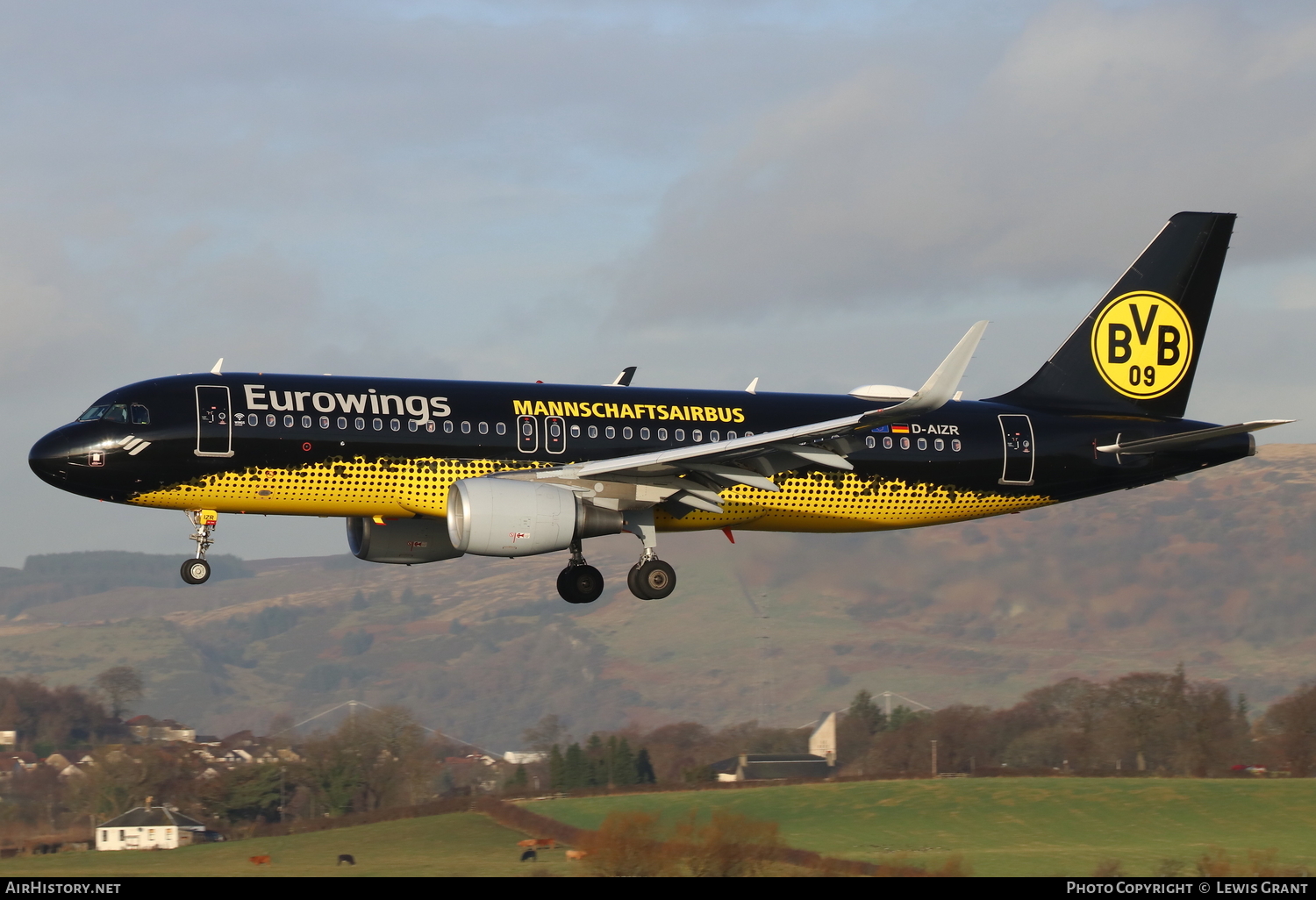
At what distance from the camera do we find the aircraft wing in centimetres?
3069

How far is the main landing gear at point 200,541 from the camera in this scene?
113 feet

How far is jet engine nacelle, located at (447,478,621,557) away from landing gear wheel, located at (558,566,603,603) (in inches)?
124

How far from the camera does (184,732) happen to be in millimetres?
106188

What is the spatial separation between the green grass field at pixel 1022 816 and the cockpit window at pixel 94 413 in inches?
1183


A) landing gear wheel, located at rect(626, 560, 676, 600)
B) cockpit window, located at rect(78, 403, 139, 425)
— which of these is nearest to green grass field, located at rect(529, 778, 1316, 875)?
landing gear wheel, located at rect(626, 560, 676, 600)

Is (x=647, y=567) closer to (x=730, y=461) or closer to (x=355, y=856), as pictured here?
(x=730, y=461)

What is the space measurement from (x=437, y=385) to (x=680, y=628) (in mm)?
65392

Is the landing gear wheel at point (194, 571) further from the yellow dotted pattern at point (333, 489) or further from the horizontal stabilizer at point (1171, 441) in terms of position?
the horizontal stabilizer at point (1171, 441)

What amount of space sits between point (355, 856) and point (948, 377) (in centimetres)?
4394

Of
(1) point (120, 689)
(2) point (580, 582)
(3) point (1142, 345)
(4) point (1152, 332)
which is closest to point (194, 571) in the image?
(2) point (580, 582)

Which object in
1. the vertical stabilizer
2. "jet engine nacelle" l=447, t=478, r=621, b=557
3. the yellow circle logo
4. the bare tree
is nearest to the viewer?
"jet engine nacelle" l=447, t=478, r=621, b=557

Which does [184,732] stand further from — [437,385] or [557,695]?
[437,385]

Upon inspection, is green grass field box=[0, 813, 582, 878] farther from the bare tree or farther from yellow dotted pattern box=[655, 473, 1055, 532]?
the bare tree
